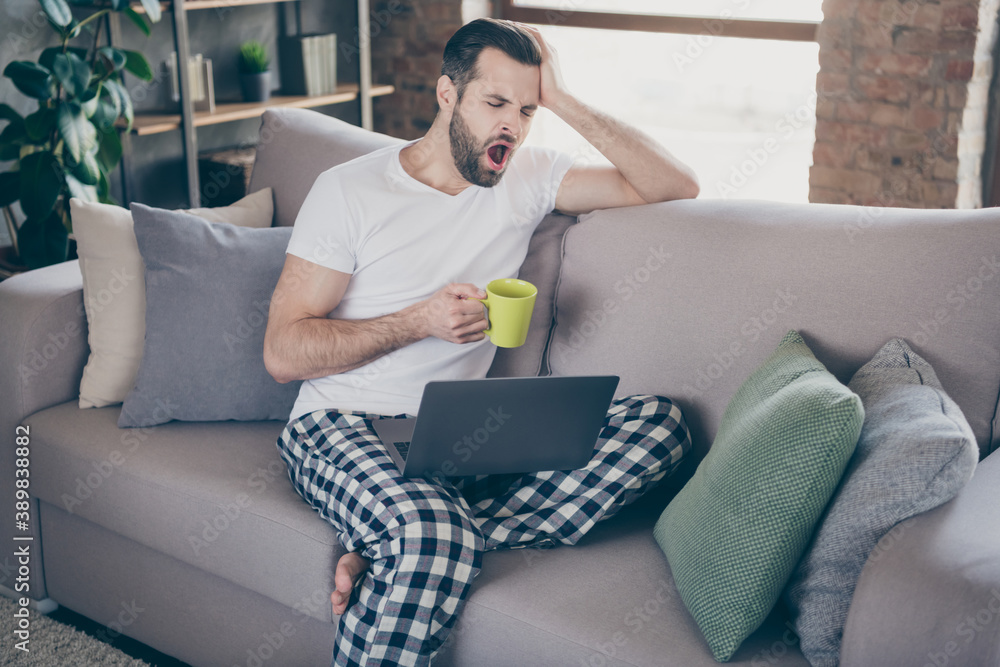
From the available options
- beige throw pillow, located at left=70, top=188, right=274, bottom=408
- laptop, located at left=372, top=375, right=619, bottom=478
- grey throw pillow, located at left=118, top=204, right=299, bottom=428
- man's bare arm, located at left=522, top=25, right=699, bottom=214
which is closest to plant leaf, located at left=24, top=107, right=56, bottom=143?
A: beige throw pillow, located at left=70, top=188, right=274, bottom=408

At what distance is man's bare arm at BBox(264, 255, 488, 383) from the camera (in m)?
1.60

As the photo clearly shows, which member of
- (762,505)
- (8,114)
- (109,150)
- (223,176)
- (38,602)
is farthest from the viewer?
(223,176)

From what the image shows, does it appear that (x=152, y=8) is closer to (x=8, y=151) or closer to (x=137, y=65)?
(x=137, y=65)

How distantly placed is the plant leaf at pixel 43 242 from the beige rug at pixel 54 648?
1.21 metres

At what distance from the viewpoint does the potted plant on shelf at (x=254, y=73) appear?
11.6ft

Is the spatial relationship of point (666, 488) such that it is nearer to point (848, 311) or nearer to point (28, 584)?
point (848, 311)

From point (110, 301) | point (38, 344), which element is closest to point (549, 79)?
point (110, 301)

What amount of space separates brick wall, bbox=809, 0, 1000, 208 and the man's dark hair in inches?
63.2

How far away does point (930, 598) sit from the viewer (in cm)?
105

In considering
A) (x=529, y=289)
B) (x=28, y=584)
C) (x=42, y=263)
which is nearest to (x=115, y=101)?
(x=42, y=263)

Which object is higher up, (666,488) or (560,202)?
(560,202)

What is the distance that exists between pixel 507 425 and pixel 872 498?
502 millimetres

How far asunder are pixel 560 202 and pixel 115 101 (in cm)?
167

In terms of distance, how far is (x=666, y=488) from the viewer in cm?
164
